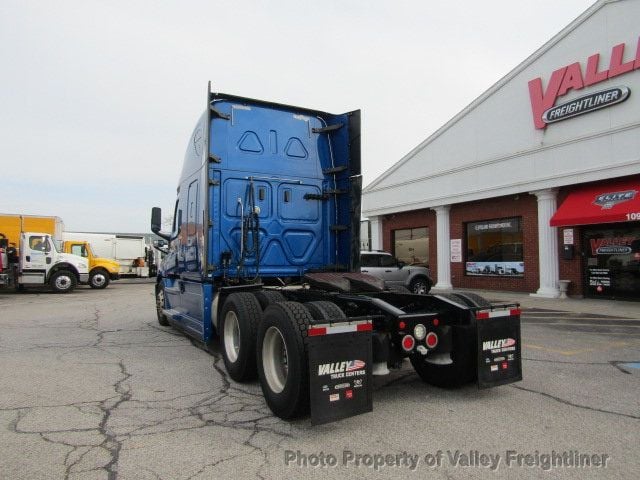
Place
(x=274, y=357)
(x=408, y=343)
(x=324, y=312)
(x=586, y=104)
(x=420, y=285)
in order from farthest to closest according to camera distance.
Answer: (x=420, y=285) < (x=586, y=104) < (x=274, y=357) < (x=408, y=343) < (x=324, y=312)

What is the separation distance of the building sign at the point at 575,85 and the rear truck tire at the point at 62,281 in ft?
61.1

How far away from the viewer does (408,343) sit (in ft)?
13.7

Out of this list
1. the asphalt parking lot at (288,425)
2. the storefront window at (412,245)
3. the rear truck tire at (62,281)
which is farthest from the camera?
the storefront window at (412,245)

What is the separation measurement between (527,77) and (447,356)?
1429 centimetres

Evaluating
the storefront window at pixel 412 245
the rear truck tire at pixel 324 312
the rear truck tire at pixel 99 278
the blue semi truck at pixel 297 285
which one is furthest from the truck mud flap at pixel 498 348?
the rear truck tire at pixel 99 278

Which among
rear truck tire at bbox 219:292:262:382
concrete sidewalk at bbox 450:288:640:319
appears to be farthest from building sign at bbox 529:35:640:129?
rear truck tire at bbox 219:292:262:382

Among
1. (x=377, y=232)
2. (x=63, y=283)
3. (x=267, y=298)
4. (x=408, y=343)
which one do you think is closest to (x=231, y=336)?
(x=267, y=298)

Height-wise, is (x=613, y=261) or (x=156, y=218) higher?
(x=156, y=218)

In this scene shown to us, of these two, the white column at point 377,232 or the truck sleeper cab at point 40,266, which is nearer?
the truck sleeper cab at point 40,266

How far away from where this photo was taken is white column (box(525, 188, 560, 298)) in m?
14.5

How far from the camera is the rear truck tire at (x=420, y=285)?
625 inches

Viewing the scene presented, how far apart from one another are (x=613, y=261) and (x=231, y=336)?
1214 centimetres

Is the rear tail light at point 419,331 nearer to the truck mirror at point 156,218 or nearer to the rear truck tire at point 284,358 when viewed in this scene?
the rear truck tire at point 284,358

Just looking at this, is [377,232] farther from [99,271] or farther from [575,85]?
[99,271]
